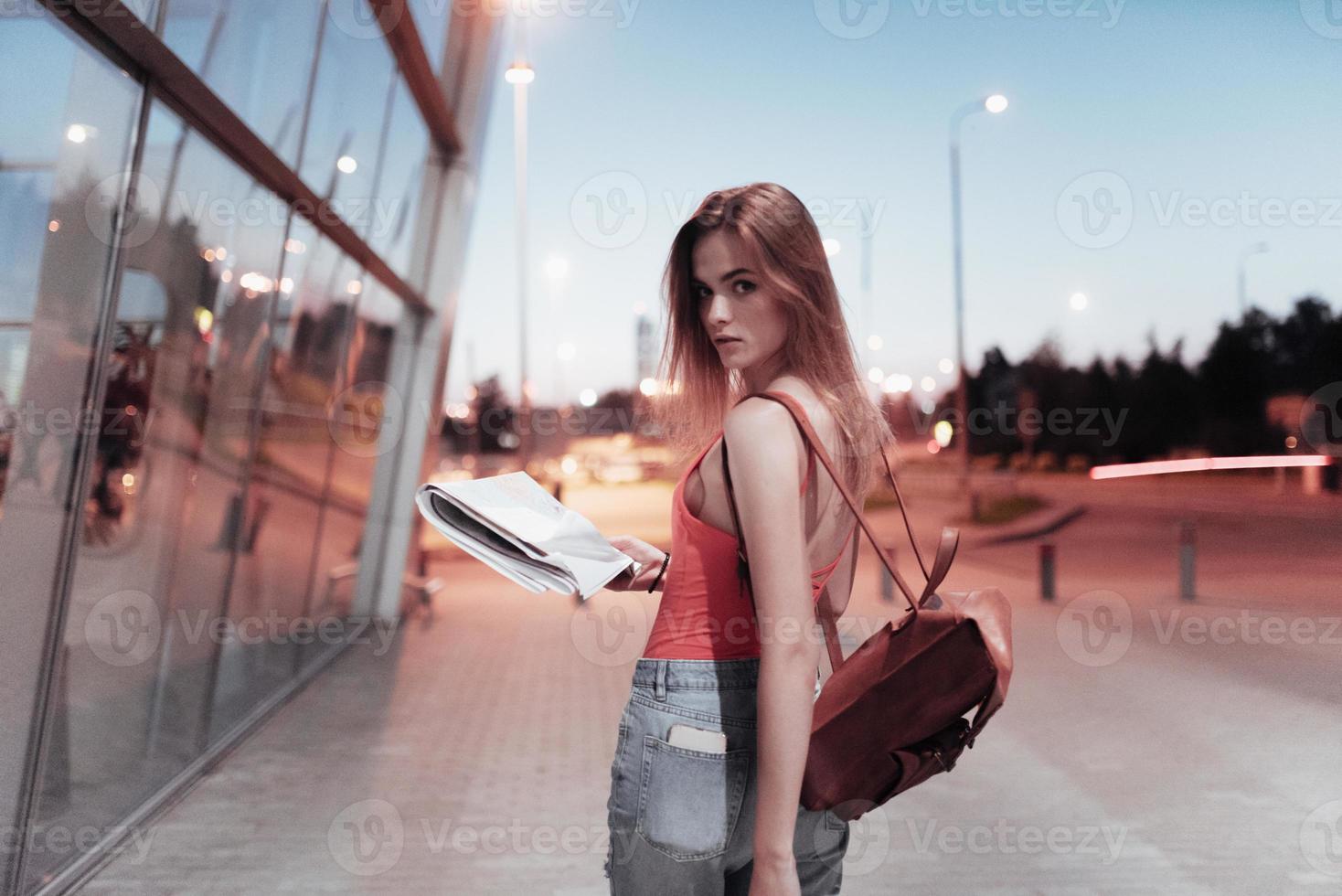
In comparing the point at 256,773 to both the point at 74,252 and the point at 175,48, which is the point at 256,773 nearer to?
the point at 74,252

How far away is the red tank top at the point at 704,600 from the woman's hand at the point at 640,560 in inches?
12.0

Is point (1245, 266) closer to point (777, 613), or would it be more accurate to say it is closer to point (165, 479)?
point (165, 479)

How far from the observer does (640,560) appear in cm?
173

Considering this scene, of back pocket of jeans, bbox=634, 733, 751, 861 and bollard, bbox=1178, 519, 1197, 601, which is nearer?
back pocket of jeans, bbox=634, 733, 751, 861

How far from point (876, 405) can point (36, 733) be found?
9.38 feet

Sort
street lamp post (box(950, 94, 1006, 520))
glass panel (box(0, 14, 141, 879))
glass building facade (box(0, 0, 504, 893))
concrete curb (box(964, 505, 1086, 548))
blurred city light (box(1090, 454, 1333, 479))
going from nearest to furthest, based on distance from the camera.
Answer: glass panel (box(0, 14, 141, 879))
glass building facade (box(0, 0, 504, 893))
blurred city light (box(1090, 454, 1333, 479))
street lamp post (box(950, 94, 1006, 520))
concrete curb (box(964, 505, 1086, 548))

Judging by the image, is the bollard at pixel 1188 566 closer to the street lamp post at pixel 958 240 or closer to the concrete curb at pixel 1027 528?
the street lamp post at pixel 958 240

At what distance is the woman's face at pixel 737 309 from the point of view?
1.40m

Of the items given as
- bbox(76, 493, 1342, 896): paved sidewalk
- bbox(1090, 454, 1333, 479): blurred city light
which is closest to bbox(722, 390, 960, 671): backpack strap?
bbox(76, 493, 1342, 896): paved sidewalk

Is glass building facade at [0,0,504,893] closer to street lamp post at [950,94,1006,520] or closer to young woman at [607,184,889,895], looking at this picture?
young woman at [607,184,889,895]

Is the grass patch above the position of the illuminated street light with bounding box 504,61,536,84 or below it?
below

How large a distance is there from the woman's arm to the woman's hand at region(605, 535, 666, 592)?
0.46 meters

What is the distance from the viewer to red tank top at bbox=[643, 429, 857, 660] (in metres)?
1.31

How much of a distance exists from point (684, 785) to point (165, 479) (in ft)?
11.7
